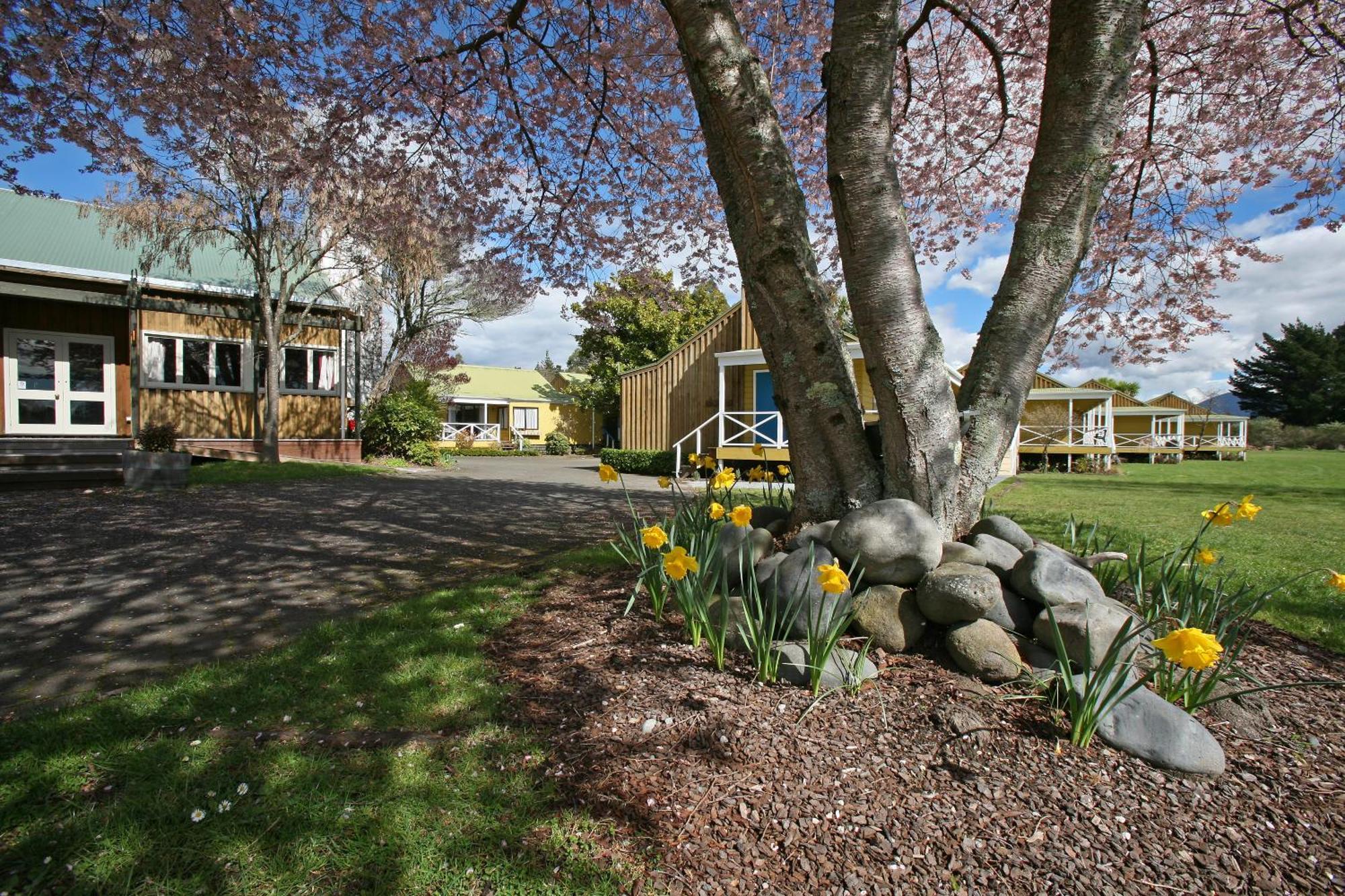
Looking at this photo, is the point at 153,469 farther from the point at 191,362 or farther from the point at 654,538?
the point at 654,538

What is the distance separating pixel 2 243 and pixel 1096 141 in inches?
706

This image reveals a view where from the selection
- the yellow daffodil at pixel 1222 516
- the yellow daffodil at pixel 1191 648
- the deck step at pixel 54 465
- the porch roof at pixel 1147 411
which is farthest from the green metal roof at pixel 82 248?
the porch roof at pixel 1147 411

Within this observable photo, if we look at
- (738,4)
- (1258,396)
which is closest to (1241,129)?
(738,4)

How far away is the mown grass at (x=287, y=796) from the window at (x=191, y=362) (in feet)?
45.4

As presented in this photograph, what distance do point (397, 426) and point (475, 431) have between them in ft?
60.3

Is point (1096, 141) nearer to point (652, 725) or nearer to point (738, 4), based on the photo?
point (652, 725)

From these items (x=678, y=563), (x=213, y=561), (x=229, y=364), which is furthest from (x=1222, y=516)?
(x=229, y=364)

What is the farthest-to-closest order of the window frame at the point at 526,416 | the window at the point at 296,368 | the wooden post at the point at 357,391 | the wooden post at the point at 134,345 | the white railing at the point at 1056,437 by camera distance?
the window frame at the point at 526,416 < the white railing at the point at 1056,437 < the window at the point at 296,368 < the wooden post at the point at 357,391 < the wooden post at the point at 134,345

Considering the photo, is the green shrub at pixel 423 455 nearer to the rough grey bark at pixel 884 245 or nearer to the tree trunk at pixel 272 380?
the tree trunk at pixel 272 380

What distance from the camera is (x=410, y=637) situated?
304 cm

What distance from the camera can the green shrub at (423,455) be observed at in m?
15.6

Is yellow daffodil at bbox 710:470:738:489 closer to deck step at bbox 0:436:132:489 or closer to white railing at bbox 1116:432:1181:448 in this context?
deck step at bbox 0:436:132:489

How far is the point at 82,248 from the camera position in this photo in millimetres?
12852

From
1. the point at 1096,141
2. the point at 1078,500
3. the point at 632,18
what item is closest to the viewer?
the point at 1096,141
